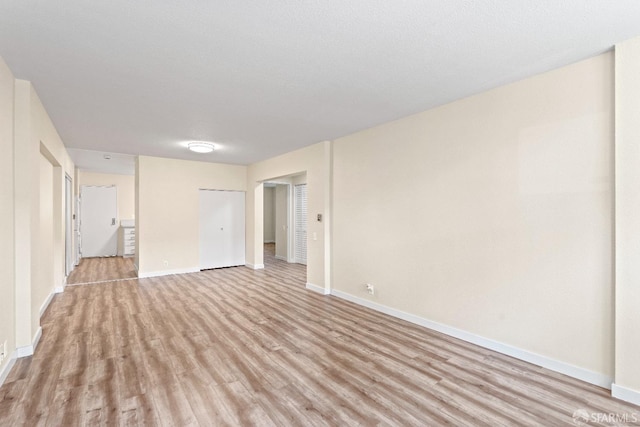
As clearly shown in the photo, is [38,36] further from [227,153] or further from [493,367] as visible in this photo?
[493,367]

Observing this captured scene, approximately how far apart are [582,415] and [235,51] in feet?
11.7

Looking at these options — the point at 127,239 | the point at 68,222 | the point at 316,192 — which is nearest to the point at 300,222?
the point at 316,192

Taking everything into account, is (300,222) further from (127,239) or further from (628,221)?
(628,221)

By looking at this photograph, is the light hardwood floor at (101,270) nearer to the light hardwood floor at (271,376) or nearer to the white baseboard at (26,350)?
the light hardwood floor at (271,376)

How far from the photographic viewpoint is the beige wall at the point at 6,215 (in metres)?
2.49

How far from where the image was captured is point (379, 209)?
4.28m

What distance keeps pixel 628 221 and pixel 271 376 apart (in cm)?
298

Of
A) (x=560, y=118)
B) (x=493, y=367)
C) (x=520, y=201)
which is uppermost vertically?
(x=560, y=118)

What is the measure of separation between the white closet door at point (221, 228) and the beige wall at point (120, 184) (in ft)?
13.3

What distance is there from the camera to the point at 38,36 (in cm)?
211

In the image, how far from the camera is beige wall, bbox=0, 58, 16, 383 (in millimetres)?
2494

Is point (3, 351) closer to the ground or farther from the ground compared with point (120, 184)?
closer to the ground

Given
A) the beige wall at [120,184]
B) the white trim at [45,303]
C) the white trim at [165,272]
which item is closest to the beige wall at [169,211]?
the white trim at [165,272]

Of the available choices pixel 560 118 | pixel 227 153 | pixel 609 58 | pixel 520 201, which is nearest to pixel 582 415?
pixel 520 201
